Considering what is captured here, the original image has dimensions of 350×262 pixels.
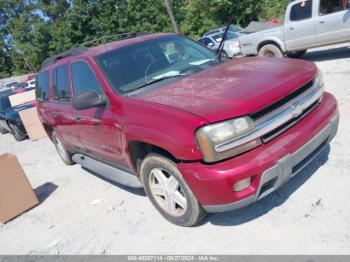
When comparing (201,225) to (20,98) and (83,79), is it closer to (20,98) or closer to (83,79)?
(83,79)

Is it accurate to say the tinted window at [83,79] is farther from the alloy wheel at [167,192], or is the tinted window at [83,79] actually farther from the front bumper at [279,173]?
the front bumper at [279,173]

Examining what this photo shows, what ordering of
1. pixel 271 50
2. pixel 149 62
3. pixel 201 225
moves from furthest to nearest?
1. pixel 271 50
2. pixel 149 62
3. pixel 201 225

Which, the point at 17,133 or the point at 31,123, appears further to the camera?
the point at 17,133

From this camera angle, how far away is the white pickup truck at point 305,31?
9047 mm

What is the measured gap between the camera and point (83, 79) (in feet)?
14.2

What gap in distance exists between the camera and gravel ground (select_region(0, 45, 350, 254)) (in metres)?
3.05

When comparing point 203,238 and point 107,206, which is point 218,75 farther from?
point 107,206

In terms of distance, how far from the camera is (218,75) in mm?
3600

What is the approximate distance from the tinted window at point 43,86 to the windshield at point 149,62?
7.32ft

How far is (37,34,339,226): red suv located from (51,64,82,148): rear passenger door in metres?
0.29

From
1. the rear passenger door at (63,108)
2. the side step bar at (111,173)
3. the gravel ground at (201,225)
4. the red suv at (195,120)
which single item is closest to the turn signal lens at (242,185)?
the red suv at (195,120)

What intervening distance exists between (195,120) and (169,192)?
947 millimetres

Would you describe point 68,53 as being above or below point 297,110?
above

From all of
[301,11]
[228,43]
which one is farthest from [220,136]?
[228,43]
